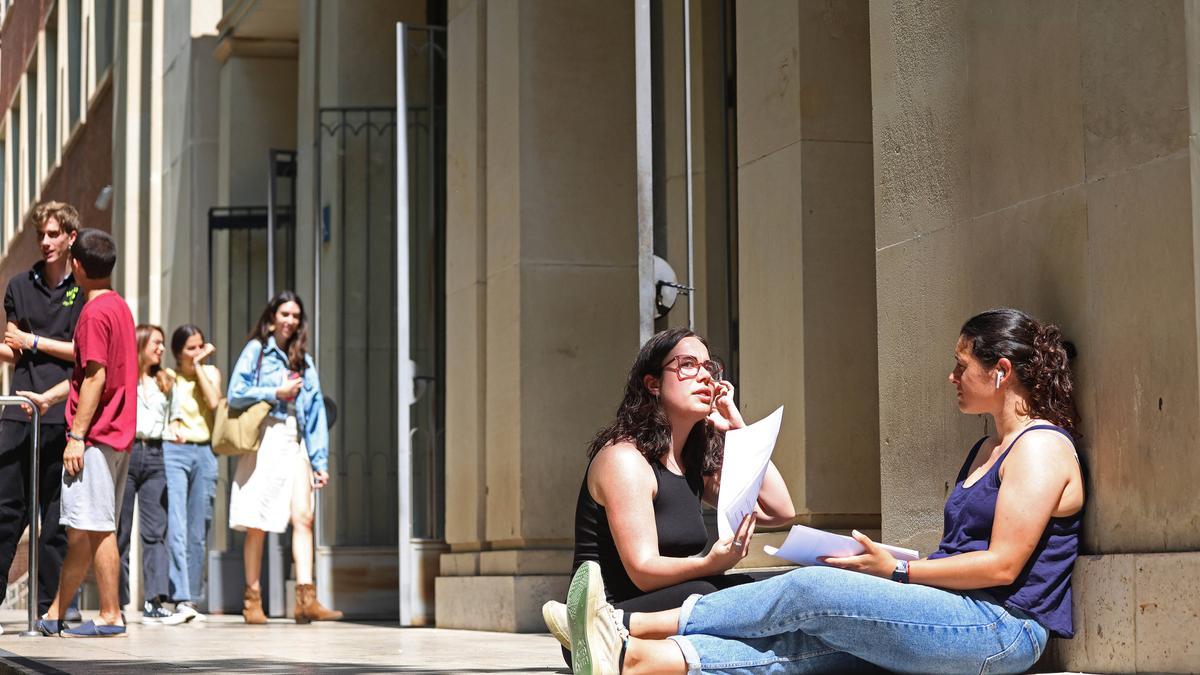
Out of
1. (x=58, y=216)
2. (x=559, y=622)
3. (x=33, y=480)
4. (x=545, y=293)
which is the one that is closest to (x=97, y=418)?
(x=33, y=480)

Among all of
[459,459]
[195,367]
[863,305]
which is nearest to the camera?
[863,305]

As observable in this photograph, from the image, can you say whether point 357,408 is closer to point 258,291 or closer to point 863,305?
point 258,291

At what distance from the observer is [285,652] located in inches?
318

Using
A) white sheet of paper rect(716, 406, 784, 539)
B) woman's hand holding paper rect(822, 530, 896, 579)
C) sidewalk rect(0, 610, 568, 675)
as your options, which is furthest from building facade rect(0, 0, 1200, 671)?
white sheet of paper rect(716, 406, 784, 539)

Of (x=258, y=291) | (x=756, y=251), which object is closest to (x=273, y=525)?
(x=756, y=251)

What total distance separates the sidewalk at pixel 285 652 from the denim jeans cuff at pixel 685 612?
1.44 m

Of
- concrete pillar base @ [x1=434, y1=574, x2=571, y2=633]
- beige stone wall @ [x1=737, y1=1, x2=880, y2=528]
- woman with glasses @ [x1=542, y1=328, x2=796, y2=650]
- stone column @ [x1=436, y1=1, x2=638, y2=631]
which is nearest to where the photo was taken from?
woman with glasses @ [x1=542, y1=328, x2=796, y2=650]

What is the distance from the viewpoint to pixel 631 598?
5324 mm

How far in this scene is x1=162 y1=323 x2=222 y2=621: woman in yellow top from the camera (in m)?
11.9

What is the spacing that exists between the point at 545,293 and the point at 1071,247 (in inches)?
196

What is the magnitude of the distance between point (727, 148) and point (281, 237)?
8.02 metres

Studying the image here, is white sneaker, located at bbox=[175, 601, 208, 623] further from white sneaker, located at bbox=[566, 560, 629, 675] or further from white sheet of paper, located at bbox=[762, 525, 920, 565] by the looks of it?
white sheet of paper, located at bbox=[762, 525, 920, 565]

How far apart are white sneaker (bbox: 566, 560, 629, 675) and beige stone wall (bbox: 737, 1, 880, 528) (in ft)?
8.38

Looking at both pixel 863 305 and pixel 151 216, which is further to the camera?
pixel 151 216
